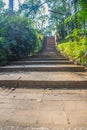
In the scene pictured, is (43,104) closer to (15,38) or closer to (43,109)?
(43,109)

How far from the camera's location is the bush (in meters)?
8.72

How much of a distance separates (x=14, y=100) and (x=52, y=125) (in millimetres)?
1408

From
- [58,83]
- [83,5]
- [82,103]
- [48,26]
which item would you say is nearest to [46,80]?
[58,83]

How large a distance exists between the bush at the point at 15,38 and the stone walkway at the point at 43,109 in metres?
3.94

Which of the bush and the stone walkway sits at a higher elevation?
the bush

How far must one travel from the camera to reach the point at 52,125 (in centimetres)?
286

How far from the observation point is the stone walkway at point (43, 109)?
2.88 metres

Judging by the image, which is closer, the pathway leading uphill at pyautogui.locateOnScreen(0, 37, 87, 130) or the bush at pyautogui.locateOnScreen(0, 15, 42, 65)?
the pathway leading uphill at pyautogui.locateOnScreen(0, 37, 87, 130)

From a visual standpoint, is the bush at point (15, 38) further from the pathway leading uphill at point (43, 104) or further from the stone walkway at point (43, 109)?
the stone walkway at point (43, 109)

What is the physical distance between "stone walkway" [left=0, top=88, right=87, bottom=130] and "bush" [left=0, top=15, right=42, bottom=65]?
394 cm

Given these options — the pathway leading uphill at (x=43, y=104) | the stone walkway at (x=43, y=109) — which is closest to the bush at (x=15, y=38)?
the pathway leading uphill at (x=43, y=104)

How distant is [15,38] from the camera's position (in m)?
10.2

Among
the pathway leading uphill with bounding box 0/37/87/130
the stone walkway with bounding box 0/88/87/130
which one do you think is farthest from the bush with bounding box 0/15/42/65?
the stone walkway with bounding box 0/88/87/130

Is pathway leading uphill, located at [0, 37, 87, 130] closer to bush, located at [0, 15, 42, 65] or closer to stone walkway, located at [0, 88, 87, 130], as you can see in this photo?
stone walkway, located at [0, 88, 87, 130]
